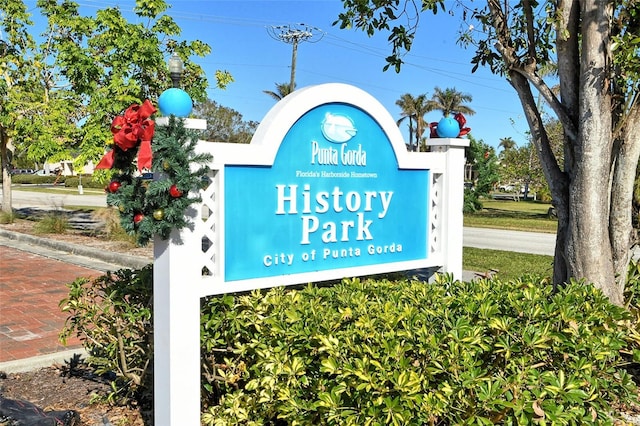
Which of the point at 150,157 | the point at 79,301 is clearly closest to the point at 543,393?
the point at 150,157

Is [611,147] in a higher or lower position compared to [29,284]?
higher

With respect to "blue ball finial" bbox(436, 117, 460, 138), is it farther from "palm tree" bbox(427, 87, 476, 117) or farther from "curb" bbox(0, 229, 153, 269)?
"palm tree" bbox(427, 87, 476, 117)

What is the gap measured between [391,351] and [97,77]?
36.3ft

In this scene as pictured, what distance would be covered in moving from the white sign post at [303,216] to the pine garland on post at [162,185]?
0.13 metres

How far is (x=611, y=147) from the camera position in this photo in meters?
4.72

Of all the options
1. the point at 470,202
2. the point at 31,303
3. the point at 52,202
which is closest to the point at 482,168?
the point at 470,202

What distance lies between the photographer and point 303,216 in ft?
12.9

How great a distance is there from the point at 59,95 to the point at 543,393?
14168 millimetres

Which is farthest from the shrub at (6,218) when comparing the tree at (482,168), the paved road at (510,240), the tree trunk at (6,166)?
the tree at (482,168)

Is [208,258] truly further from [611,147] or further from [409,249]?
[611,147]

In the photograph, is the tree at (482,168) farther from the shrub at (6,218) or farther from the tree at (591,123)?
the tree at (591,123)

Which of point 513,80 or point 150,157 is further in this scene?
point 513,80

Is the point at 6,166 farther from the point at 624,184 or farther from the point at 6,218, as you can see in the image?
the point at 624,184

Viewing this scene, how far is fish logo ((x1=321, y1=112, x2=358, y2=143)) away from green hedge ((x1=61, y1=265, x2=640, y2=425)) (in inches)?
41.4
